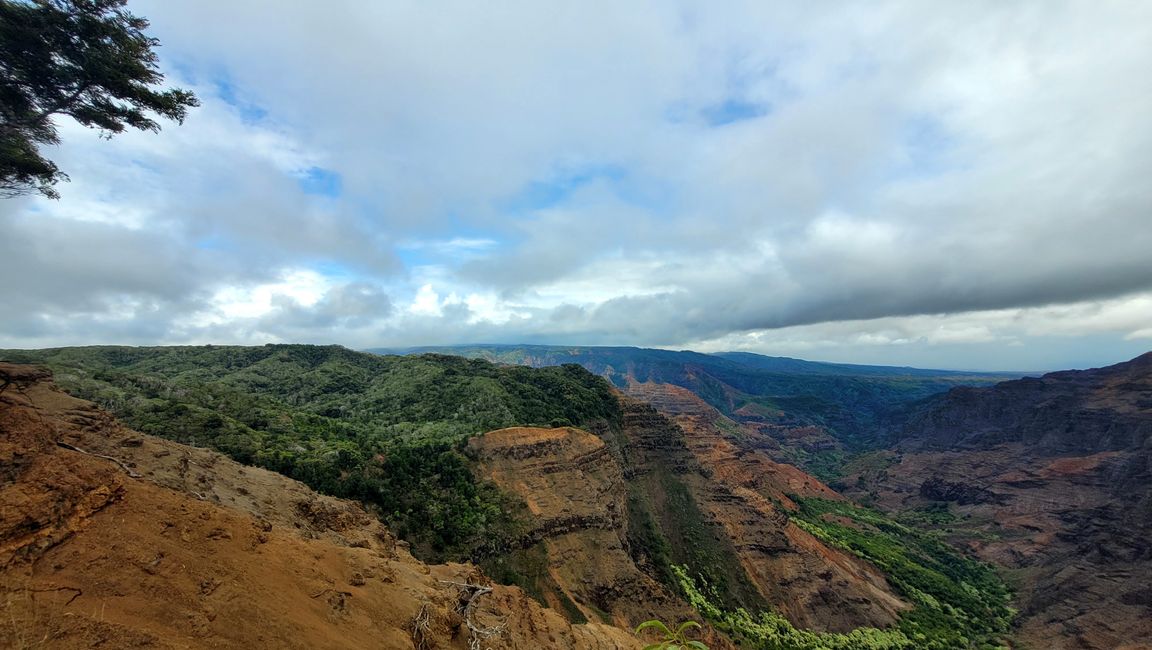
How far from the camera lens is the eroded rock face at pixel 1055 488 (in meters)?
64.2

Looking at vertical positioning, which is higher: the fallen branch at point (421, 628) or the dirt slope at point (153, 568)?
the dirt slope at point (153, 568)

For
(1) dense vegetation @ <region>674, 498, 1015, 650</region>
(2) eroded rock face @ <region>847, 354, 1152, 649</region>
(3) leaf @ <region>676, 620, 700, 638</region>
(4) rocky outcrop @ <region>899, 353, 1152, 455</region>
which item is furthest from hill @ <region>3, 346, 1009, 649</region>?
(4) rocky outcrop @ <region>899, 353, 1152, 455</region>

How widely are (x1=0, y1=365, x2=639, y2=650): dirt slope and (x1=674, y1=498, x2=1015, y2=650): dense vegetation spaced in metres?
39.5

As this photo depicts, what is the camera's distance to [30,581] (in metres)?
7.64

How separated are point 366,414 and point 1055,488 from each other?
143257 millimetres

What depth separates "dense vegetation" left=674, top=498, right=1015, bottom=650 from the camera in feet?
159

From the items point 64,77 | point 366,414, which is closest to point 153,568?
point 64,77

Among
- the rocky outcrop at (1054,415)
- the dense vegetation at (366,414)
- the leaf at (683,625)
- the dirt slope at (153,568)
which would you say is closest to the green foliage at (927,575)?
the dense vegetation at (366,414)

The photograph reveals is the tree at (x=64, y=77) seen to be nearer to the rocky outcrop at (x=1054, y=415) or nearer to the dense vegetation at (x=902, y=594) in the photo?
the dense vegetation at (x=902, y=594)

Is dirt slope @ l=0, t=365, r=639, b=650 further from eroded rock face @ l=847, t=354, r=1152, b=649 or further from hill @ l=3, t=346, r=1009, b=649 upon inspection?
eroded rock face @ l=847, t=354, r=1152, b=649

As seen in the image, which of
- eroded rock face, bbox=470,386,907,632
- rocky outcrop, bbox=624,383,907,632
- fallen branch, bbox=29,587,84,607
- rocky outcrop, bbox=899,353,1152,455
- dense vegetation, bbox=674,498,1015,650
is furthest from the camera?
rocky outcrop, bbox=899,353,1152,455

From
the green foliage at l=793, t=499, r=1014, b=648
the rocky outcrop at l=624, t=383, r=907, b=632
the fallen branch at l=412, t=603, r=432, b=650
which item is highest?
the fallen branch at l=412, t=603, r=432, b=650

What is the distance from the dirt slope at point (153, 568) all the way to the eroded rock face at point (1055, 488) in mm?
81220

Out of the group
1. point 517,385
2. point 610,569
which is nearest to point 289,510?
point 610,569
